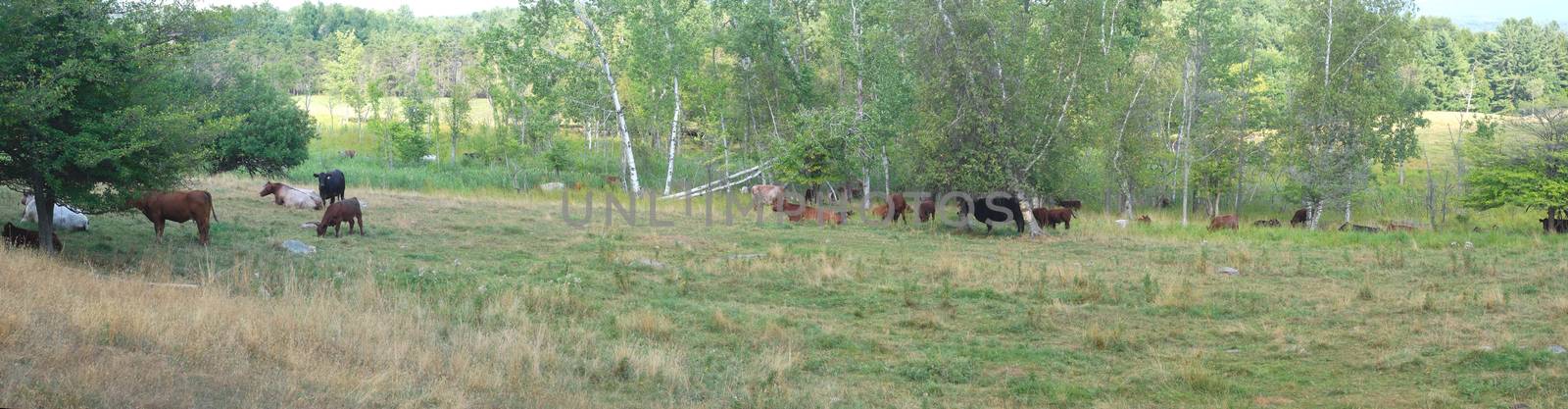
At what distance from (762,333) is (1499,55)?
94.9 metres

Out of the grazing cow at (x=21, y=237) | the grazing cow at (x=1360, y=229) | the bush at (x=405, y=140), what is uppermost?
the bush at (x=405, y=140)

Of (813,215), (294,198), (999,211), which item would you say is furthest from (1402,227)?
(294,198)

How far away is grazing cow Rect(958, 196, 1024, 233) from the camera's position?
26.2 meters

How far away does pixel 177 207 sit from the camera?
56.7 feet

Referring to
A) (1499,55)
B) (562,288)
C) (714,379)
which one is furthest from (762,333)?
(1499,55)

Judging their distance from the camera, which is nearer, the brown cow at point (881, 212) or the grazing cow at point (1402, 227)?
the grazing cow at point (1402, 227)

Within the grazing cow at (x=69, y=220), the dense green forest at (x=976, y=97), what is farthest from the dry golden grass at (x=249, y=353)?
the dense green forest at (x=976, y=97)

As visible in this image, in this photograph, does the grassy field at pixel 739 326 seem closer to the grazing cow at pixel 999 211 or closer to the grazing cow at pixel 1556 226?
the grazing cow at pixel 999 211

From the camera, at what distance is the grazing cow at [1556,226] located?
92.3ft

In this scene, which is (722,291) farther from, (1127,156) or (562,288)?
(1127,156)

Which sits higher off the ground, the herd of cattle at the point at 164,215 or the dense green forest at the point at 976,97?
the dense green forest at the point at 976,97

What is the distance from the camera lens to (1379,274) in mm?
17641

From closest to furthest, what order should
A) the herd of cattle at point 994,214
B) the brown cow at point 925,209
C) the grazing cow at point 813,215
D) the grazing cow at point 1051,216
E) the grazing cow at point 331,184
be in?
1. the grazing cow at point 331,184
2. the herd of cattle at point 994,214
3. the grazing cow at point 1051,216
4. the grazing cow at point 813,215
5. the brown cow at point 925,209

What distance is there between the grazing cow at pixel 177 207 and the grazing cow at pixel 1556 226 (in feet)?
102
